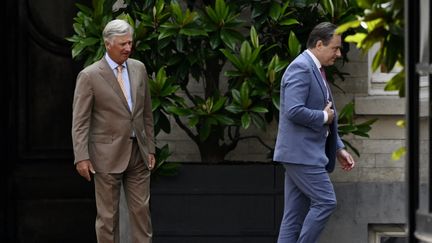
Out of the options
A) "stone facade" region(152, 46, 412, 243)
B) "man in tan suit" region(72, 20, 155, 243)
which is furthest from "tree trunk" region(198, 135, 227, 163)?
"man in tan suit" region(72, 20, 155, 243)

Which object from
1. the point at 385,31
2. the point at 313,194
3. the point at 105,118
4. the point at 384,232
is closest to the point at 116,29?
the point at 105,118

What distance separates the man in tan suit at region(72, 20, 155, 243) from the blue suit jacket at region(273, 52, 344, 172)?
37.8 inches

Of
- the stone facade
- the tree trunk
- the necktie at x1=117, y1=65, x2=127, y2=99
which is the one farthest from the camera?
the stone facade

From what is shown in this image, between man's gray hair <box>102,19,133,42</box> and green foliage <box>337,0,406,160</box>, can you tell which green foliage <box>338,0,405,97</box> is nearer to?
green foliage <box>337,0,406,160</box>

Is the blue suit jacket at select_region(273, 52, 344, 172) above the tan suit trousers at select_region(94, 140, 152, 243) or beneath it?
above

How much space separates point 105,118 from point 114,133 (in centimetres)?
12

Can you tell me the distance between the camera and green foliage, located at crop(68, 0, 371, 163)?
9969 millimetres

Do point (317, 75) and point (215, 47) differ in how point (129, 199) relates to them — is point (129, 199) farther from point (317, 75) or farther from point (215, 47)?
point (317, 75)

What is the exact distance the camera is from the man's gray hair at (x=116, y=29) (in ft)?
30.8

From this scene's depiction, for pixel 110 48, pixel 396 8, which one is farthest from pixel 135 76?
pixel 396 8

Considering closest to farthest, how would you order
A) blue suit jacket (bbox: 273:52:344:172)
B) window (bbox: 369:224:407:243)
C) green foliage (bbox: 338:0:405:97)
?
green foliage (bbox: 338:0:405:97) → blue suit jacket (bbox: 273:52:344:172) → window (bbox: 369:224:407:243)

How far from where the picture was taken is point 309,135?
9258 millimetres

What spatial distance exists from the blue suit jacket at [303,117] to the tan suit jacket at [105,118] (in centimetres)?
98

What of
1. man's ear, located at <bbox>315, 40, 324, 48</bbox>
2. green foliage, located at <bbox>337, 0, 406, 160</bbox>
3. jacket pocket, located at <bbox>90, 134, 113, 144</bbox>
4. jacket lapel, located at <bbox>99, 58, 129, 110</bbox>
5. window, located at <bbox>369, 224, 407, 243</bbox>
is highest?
man's ear, located at <bbox>315, 40, 324, 48</bbox>
